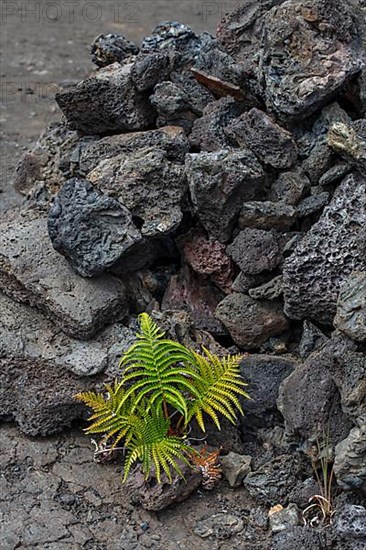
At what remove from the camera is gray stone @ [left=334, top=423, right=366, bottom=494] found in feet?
15.3

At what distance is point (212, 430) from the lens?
538 centimetres

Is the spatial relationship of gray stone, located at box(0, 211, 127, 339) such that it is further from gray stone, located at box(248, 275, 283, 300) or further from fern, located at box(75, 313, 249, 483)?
gray stone, located at box(248, 275, 283, 300)

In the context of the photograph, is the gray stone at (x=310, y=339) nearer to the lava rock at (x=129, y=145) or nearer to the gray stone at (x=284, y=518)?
the gray stone at (x=284, y=518)

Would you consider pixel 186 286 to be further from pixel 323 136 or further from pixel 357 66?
pixel 357 66

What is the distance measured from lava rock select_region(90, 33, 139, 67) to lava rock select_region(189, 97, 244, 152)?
0.97m

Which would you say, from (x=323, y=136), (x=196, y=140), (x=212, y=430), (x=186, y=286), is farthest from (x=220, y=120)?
(x=212, y=430)

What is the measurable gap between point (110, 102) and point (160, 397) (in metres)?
1.91

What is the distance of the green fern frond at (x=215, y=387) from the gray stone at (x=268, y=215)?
74 centimetres

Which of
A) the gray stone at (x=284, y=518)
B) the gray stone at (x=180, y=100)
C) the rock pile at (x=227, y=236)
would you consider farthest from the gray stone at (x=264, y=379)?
the gray stone at (x=180, y=100)

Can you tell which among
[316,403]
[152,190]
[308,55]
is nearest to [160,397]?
[316,403]

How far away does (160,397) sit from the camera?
17.1 feet

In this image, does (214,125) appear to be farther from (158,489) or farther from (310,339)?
(158,489)

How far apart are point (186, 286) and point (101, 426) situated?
1.02 metres

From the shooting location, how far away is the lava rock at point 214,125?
19.0ft
